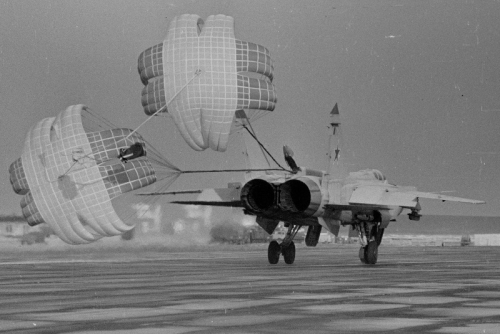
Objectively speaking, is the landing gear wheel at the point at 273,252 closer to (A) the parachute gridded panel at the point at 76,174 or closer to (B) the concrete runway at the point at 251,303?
(A) the parachute gridded panel at the point at 76,174

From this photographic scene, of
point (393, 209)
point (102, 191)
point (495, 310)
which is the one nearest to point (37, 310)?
point (495, 310)

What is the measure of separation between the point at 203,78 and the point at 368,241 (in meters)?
13.0

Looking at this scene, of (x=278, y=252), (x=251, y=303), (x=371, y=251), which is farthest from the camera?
(x=371, y=251)

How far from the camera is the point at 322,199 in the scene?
36312mm

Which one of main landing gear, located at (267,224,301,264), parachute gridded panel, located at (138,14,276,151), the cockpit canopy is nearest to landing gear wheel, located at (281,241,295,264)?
main landing gear, located at (267,224,301,264)

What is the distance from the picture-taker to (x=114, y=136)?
30.9 meters

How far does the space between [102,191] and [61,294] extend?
9418mm

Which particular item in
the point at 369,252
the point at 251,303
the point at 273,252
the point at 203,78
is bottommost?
the point at 251,303

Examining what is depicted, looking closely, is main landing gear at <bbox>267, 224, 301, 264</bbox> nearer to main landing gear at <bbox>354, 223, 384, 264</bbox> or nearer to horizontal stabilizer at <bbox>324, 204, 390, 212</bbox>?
horizontal stabilizer at <bbox>324, 204, 390, 212</bbox>

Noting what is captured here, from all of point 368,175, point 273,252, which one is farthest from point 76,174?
point 368,175

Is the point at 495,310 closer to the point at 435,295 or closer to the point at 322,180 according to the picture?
the point at 435,295

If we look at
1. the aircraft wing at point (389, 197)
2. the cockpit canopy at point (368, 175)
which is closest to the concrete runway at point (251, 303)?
the aircraft wing at point (389, 197)

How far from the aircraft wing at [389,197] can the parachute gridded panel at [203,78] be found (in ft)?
25.3

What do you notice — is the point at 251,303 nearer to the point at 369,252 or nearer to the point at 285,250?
the point at 285,250
